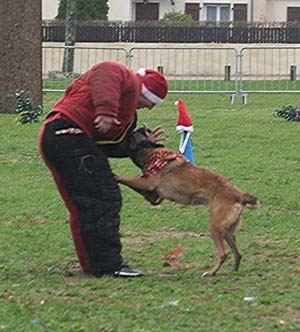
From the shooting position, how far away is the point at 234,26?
3622 cm

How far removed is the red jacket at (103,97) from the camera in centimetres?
659

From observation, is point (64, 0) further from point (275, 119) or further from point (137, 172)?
point (137, 172)

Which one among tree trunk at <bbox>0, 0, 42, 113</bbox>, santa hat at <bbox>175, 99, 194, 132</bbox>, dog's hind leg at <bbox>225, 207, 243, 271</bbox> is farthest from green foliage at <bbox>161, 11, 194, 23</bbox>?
dog's hind leg at <bbox>225, 207, 243, 271</bbox>

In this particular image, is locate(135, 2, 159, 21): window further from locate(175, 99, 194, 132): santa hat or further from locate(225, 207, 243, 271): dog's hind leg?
locate(225, 207, 243, 271): dog's hind leg

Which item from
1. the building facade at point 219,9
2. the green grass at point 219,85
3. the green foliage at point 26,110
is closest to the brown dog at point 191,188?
the green foliage at point 26,110

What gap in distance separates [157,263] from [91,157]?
41.1 inches

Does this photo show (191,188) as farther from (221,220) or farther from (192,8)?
(192,8)

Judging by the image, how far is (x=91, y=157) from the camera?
682 cm

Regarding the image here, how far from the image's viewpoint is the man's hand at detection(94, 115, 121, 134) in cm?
656

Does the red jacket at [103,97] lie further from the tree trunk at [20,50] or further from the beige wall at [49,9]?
the beige wall at [49,9]

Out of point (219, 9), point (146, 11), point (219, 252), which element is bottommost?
point (219, 252)

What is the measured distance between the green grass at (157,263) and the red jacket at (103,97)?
39.2 inches

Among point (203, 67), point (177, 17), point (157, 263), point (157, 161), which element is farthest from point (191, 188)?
point (177, 17)

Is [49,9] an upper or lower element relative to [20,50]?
upper
